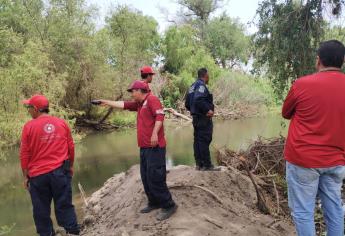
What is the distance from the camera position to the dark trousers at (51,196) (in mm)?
6020

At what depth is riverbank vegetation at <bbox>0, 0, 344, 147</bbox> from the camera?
10.7 meters

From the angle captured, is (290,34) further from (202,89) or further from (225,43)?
(225,43)

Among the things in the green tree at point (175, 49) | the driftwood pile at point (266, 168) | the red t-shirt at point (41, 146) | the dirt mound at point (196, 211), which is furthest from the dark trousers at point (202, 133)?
the green tree at point (175, 49)

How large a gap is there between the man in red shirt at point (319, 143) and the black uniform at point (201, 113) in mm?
3934

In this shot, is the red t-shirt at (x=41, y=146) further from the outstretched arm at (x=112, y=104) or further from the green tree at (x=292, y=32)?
the green tree at (x=292, y=32)

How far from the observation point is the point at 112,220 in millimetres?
6914

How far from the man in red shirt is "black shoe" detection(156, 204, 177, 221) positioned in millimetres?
2279

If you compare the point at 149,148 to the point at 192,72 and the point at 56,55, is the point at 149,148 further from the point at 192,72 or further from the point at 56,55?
the point at 192,72

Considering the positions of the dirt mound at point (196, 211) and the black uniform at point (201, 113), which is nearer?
the dirt mound at point (196, 211)

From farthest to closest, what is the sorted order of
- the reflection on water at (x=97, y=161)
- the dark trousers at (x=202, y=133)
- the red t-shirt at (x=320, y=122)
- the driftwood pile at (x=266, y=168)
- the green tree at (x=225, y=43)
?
the green tree at (x=225, y=43) → the reflection on water at (x=97, y=161) → the dark trousers at (x=202, y=133) → the driftwood pile at (x=266, y=168) → the red t-shirt at (x=320, y=122)

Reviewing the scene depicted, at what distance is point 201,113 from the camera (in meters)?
7.92

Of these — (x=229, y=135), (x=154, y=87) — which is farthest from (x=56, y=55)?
(x=229, y=135)

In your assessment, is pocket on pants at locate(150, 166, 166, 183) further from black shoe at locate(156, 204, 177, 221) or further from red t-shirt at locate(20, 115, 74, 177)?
red t-shirt at locate(20, 115, 74, 177)

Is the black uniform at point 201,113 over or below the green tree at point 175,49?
below
